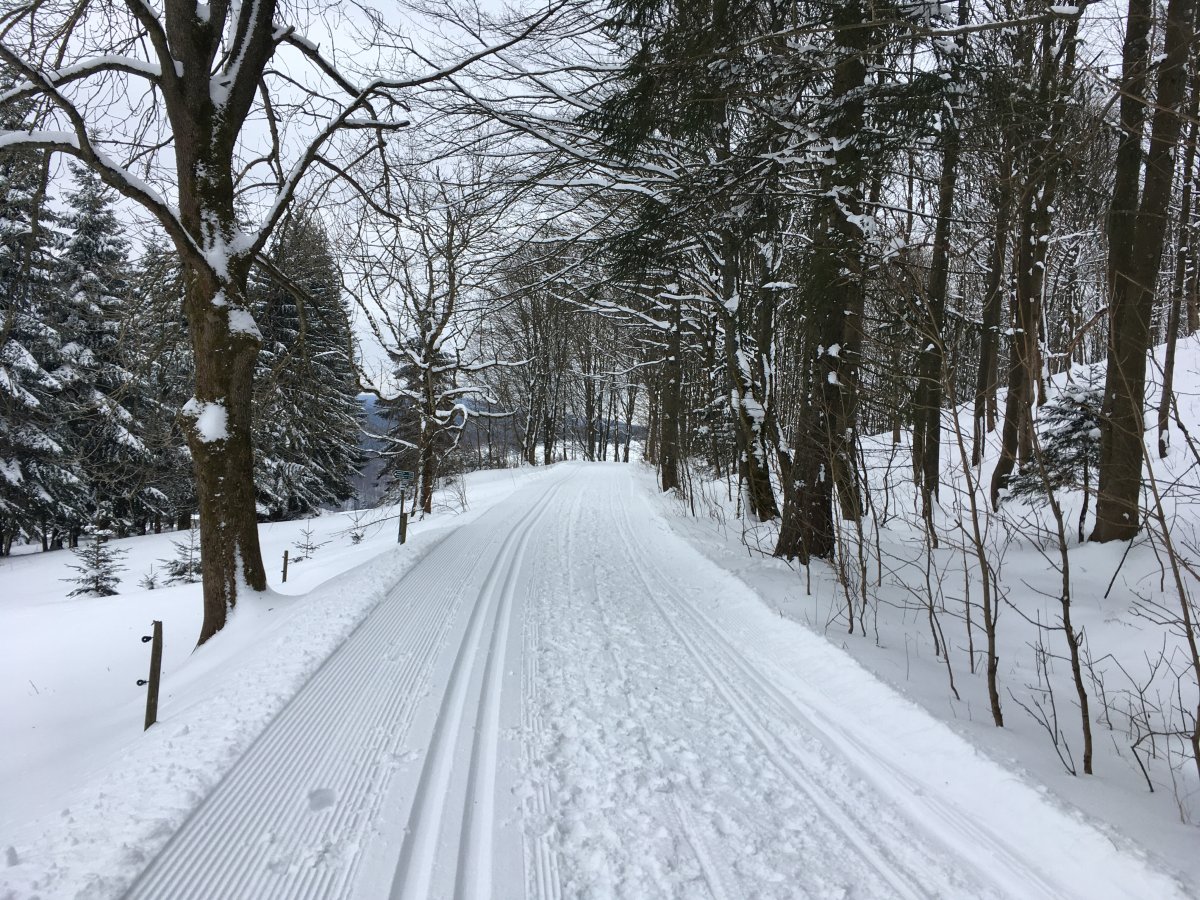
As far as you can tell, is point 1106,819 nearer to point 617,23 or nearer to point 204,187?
point 617,23

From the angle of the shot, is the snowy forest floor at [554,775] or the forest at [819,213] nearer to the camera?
the snowy forest floor at [554,775]

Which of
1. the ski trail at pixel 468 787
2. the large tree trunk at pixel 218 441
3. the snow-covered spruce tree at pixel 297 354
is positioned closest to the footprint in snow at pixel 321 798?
the ski trail at pixel 468 787

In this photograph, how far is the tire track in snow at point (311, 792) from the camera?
83.7 inches

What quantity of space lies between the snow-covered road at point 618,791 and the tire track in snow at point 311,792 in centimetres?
1

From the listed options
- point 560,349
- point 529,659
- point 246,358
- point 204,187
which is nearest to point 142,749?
point 529,659

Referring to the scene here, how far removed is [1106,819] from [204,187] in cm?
832

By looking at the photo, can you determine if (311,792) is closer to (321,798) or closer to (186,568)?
(321,798)

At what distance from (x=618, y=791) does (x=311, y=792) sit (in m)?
1.49

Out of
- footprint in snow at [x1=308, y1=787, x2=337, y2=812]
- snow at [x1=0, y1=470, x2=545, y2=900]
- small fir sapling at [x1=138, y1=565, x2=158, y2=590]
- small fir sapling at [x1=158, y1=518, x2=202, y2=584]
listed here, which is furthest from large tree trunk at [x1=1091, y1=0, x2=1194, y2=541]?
small fir sapling at [x1=138, y1=565, x2=158, y2=590]

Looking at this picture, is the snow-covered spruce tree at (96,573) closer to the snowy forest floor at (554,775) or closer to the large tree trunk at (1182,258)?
the snowy forest floor at (554,775)

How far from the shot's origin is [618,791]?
2730mm

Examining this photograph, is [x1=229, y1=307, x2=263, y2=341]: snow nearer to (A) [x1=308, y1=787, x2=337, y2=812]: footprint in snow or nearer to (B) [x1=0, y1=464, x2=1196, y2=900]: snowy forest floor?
(B) [x1=0, y1=464, x2=1196, y2=900]: snowy forest floor

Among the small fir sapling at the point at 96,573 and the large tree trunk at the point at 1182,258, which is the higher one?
the large tree trunk at the point at 1182,258

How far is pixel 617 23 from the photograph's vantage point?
4.91m
